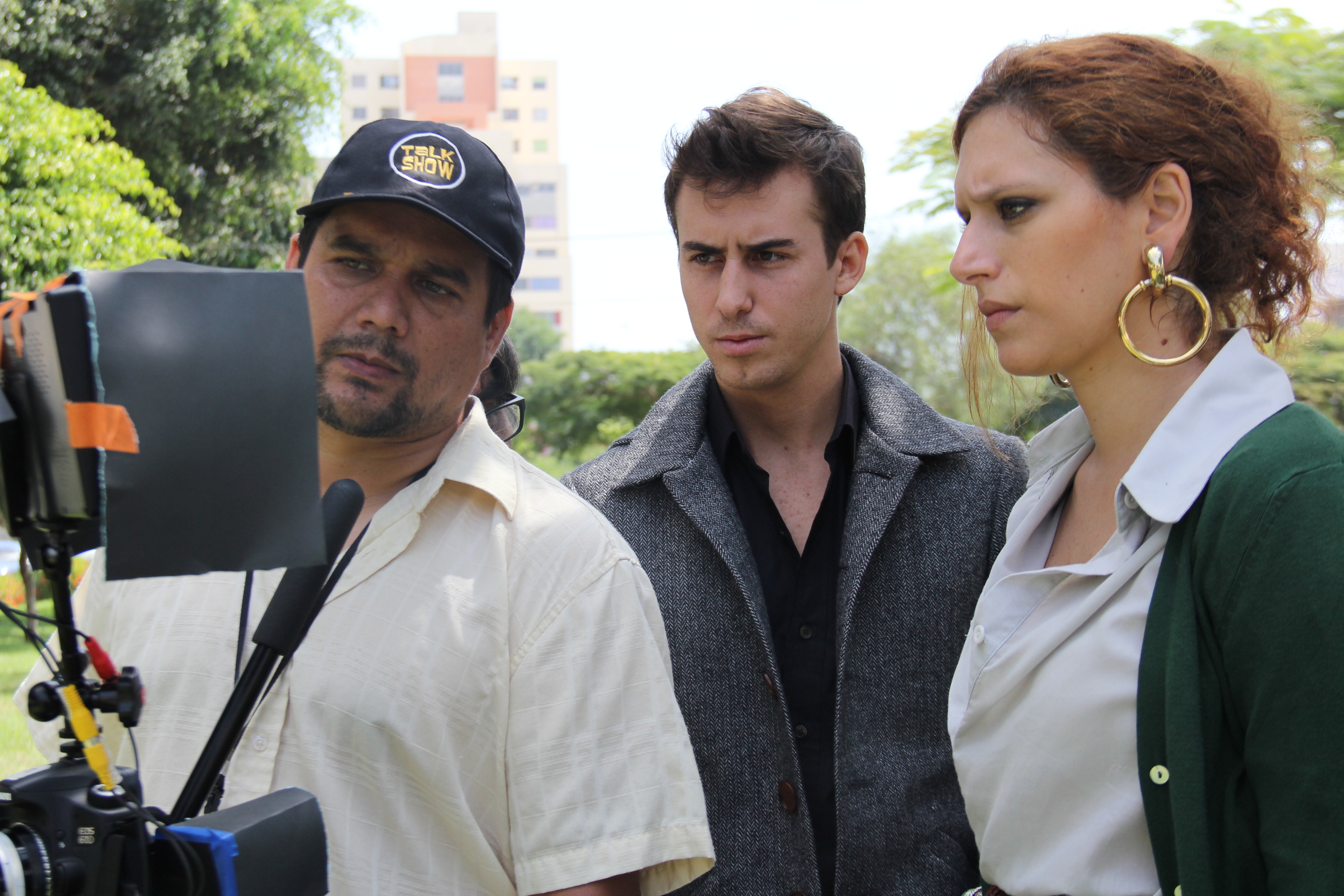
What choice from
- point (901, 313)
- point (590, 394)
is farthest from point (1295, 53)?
point (901, 313)

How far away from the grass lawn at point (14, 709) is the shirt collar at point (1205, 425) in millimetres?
3351

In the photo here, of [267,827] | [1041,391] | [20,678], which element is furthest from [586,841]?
[20,678]

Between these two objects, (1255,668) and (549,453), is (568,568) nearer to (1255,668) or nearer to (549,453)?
(1255,668)

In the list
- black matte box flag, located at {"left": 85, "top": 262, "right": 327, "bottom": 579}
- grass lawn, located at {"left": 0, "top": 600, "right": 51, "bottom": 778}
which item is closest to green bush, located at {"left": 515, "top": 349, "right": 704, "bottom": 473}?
grass lawn, located at {"left": 0, "top": 600, "right": 51, "bottom": 778}

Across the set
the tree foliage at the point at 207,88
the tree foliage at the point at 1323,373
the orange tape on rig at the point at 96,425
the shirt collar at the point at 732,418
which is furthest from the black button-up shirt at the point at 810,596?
the tree foliage at the point at 207,88

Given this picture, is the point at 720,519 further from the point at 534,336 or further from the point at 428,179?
the point at 534,336

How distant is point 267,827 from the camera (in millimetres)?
1100

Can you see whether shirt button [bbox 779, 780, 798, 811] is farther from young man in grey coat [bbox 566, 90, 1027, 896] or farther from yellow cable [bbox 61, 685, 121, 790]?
yellow cable [bbox 61, 685, 121, 790]

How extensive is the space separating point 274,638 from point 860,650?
139 cm

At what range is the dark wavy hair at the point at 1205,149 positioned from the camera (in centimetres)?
175

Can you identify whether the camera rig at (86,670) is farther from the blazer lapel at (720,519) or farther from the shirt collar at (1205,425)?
the blazer lapel at (720,519)

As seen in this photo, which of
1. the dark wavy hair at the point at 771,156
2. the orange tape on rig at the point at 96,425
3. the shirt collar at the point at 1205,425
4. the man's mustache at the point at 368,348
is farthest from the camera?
the dark wavy hair at the point at 771,156

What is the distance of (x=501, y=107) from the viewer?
278 ft

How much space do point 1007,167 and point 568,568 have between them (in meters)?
0.96
